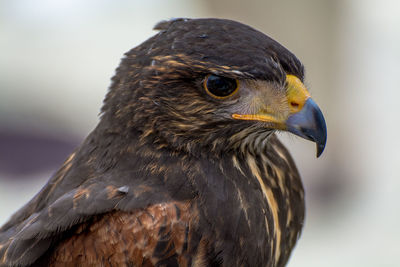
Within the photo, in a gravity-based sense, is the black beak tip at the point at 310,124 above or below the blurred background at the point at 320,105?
above

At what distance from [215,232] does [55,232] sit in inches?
23.1

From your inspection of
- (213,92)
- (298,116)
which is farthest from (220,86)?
(298,116)

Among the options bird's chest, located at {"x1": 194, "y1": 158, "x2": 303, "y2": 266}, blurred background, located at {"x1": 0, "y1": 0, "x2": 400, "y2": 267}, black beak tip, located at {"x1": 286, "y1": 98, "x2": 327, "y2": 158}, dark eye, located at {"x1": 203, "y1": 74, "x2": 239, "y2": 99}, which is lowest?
blurred background, located at {"x1": 0, "y1": 0, "x2": 400, "y2": 267}

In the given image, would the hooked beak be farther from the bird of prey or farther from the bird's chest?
the bird's chest

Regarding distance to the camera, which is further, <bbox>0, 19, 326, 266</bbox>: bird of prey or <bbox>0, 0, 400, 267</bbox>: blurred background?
<bbox>0, 0, 400, 267</bbox>: blurred background

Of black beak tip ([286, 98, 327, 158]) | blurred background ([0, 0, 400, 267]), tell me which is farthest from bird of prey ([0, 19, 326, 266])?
blurred background ([0, 0, 400, 267])

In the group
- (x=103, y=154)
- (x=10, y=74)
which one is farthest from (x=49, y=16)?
Result: (x=103, y=154)

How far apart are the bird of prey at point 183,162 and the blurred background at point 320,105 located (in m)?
4.01

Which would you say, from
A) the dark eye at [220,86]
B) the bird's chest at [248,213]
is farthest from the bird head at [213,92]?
the bird's chest at [248,213]

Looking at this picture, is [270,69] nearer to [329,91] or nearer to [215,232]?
[215,232]

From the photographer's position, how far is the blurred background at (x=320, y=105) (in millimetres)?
7125

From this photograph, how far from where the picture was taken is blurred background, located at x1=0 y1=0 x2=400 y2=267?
7.12m

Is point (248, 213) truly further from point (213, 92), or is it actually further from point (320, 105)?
point (320, 105)

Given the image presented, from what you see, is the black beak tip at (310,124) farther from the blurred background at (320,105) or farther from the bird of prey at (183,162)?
the blurred background at (320,105)
